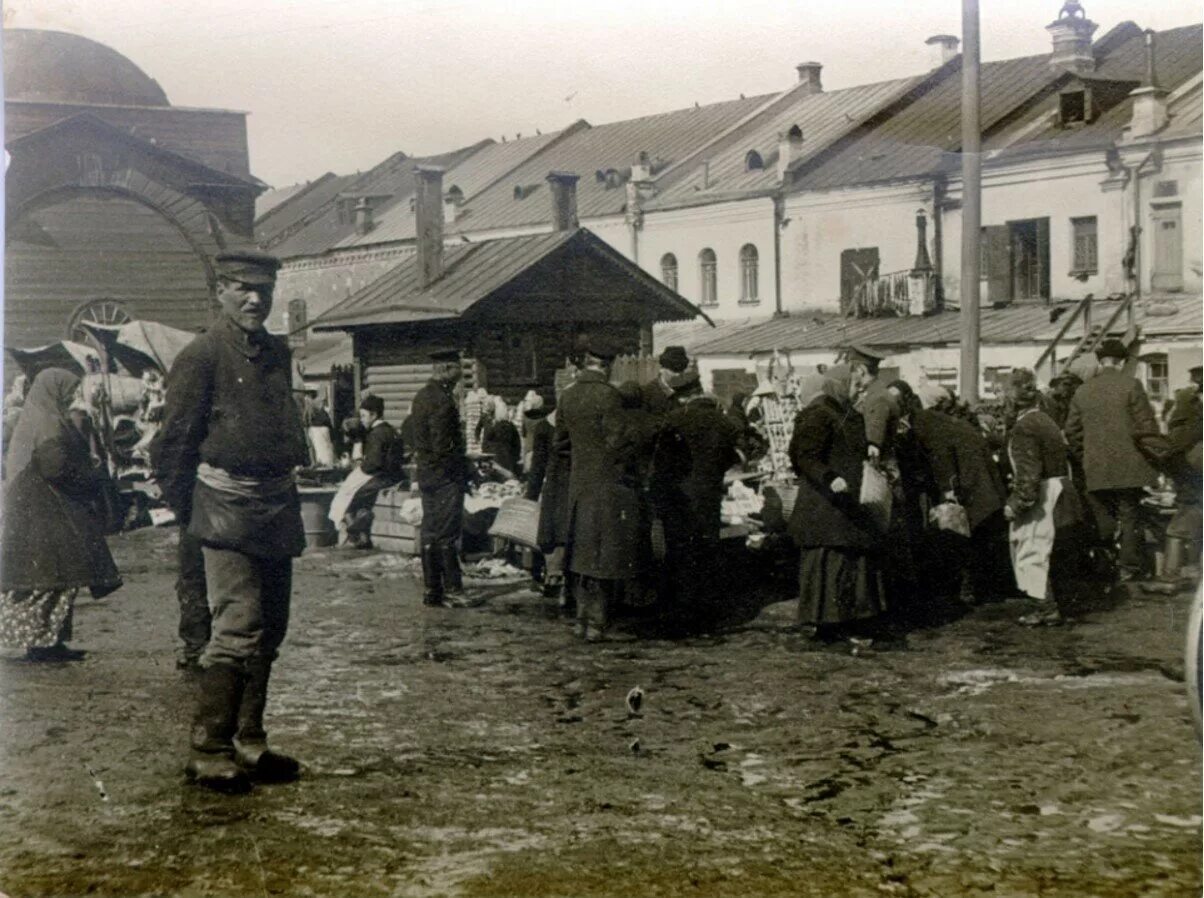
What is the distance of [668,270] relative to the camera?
801cm

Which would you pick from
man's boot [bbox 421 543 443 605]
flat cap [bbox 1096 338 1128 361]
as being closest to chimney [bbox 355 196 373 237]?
man's boot [bbox 421 543 443 605]

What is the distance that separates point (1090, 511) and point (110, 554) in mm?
4990

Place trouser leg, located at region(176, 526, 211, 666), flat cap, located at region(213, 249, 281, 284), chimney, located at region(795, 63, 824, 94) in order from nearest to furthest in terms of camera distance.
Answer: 1. flat cap, located at region(213, 249, 281, 284)
2. chimney, located at region(795, 63, 824, 94)
3. trouser leg, located at region(176, 526, 211, 666)

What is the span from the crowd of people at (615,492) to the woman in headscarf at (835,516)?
0.01 metres

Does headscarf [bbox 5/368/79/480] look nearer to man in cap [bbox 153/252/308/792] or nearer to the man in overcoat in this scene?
man in cap [bbox 153/252/308/792]

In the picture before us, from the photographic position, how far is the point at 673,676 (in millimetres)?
7117

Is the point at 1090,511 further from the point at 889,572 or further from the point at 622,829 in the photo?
the point at 622,829

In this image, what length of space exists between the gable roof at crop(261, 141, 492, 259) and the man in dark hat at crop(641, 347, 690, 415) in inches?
76.1

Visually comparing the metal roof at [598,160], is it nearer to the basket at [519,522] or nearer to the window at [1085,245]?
the window at [1085,245]

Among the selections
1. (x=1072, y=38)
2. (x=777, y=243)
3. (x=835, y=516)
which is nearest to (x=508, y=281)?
(x=777, y=243)

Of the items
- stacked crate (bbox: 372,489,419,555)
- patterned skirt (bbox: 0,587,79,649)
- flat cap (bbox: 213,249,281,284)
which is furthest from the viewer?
stacked crate (bbox: 372,489,419,555)

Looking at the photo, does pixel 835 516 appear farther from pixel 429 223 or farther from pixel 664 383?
pixel 429 223

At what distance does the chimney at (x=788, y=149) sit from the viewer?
7734mm

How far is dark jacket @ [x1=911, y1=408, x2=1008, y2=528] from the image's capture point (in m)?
8.47
